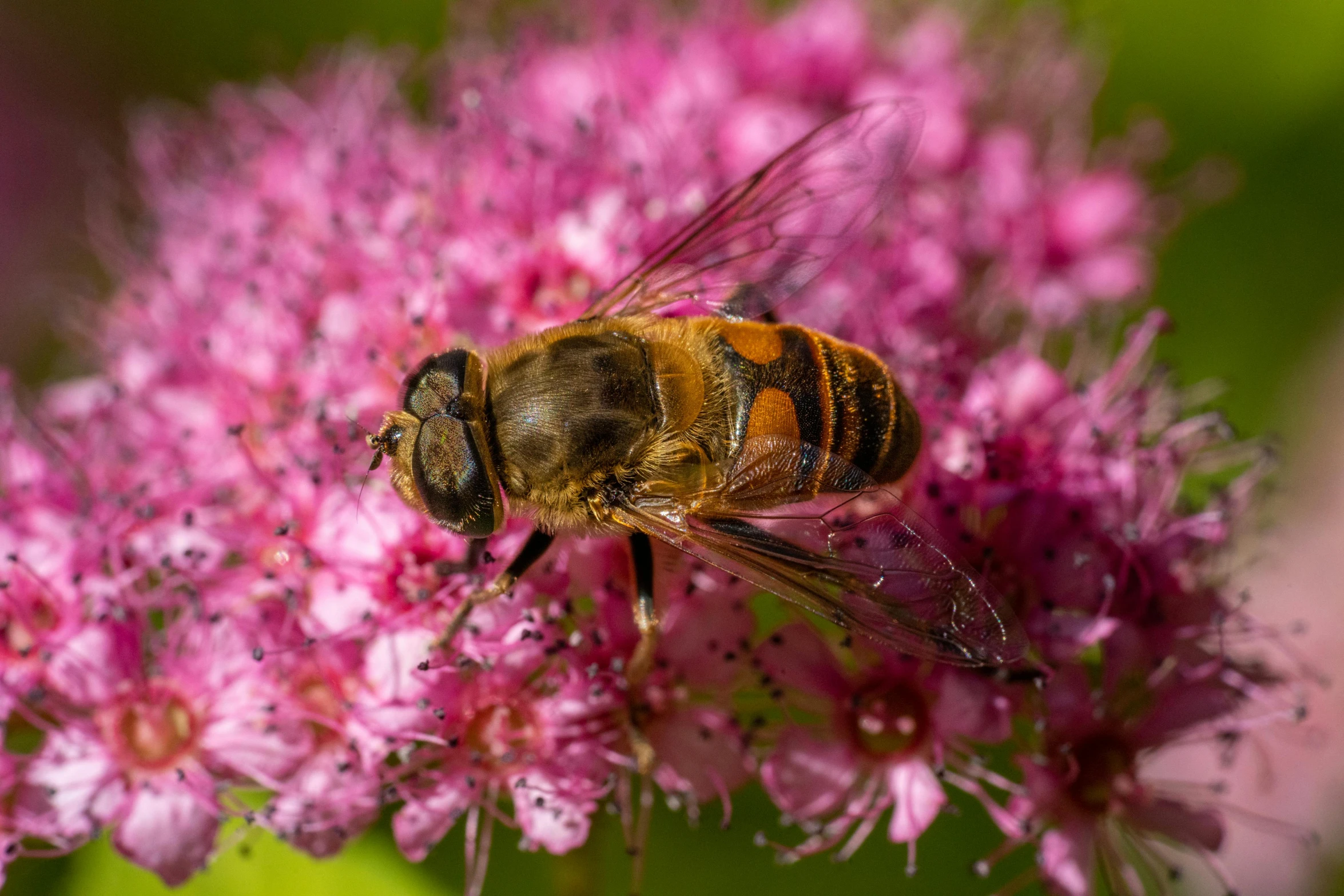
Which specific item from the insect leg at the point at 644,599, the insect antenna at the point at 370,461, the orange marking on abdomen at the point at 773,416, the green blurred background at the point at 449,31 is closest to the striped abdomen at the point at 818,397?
the orange marking on abdomen at the point at 773,416

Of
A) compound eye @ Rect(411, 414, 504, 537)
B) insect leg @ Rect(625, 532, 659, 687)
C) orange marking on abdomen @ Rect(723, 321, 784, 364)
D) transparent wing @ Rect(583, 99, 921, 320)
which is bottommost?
insect leg @ Rect(625, 532, 659, 687)

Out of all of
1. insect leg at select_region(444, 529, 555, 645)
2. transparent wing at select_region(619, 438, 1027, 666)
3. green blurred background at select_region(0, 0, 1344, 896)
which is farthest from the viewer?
green blurred background at select_region(0, 0, 1344, 896)

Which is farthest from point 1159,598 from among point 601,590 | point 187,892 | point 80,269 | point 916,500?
point 80,269

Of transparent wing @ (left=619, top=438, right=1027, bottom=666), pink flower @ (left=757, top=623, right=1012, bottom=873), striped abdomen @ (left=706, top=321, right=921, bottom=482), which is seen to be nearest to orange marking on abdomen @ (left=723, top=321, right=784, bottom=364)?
striped abdomen @ (left=706, top=321, right=921, bottom=482)

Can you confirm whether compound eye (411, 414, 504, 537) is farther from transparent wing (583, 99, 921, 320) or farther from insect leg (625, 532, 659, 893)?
transparent wing (583, 99, 921, 320)

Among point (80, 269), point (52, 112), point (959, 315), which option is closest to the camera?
point (959, 315)

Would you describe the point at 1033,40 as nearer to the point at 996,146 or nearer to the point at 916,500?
the point at 996,146

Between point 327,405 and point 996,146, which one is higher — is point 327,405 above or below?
below

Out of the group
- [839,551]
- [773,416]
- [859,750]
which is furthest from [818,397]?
[859,750]
